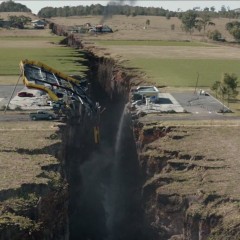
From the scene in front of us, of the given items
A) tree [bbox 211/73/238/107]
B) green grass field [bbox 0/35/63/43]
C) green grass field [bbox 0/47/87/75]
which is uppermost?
tree [bbox 211/73/238/107]

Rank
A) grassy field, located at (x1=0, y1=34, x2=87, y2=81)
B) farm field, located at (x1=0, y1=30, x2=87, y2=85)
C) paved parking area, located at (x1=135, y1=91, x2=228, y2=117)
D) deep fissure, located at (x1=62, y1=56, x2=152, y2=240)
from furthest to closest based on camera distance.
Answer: grassy field, located at (x1=0, y1=34, x2=87, y2=81)
farm field, located at (x1=0, y1=30, x2=87, y2=85)
paved parking area, located at (x1=135, y1=91, x2=228, y2=117)
deep fissure, located at (x1=62, y1=56, x2=152, y2=240)

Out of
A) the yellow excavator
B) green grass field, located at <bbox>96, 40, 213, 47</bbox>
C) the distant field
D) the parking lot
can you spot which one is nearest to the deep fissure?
the yellow excavator

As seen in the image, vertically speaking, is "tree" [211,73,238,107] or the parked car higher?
"tree" [211,73,238,107]

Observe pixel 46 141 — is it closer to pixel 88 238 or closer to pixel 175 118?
pixel 88 238

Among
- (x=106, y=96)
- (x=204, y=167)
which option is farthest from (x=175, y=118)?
(x=106, y=96)

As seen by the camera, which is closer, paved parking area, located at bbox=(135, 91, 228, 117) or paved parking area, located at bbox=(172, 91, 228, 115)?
paved parking area, located at bbox=(135, 91, 228, 117)

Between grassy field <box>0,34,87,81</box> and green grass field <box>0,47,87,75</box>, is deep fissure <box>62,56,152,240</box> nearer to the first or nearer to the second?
grassy field <box>0,34,87,81</box>
